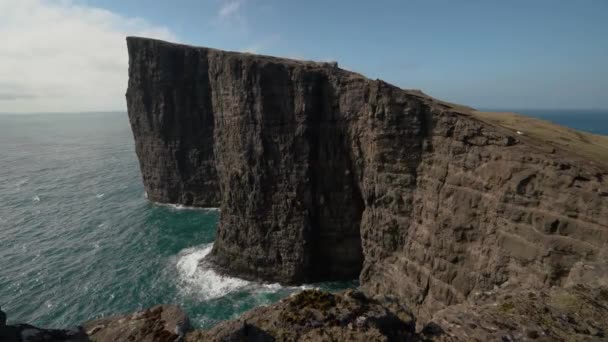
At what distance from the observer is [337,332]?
977 cm

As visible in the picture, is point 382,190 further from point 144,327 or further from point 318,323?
point 144,327

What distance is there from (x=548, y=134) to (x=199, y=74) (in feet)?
196

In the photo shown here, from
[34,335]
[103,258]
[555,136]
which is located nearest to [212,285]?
[103,258]

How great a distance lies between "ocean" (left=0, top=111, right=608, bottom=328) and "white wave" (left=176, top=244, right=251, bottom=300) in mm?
129

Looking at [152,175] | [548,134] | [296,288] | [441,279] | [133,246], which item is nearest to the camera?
[441,279]

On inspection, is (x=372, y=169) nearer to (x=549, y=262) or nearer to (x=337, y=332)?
(x=549, y=262)

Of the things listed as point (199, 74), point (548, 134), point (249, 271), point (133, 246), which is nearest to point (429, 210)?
point (548, 134)

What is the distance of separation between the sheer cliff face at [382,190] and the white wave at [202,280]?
2.18 m

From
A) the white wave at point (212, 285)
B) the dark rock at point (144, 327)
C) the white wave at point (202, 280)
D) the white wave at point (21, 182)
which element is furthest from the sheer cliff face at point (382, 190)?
the white wave at point (21, 182)

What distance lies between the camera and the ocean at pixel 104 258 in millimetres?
44062

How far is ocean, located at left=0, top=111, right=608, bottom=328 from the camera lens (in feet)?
145

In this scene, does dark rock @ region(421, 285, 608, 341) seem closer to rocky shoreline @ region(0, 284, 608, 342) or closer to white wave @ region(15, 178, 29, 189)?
rocky shoreline @ region(0, 284, 608, 342)

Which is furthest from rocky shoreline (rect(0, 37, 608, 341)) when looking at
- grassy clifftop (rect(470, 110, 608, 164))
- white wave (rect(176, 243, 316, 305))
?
white wave (rect(176, 243, 316, 305))

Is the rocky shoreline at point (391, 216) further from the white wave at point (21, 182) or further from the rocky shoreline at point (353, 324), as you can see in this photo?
the white wave at point (21, 182)
